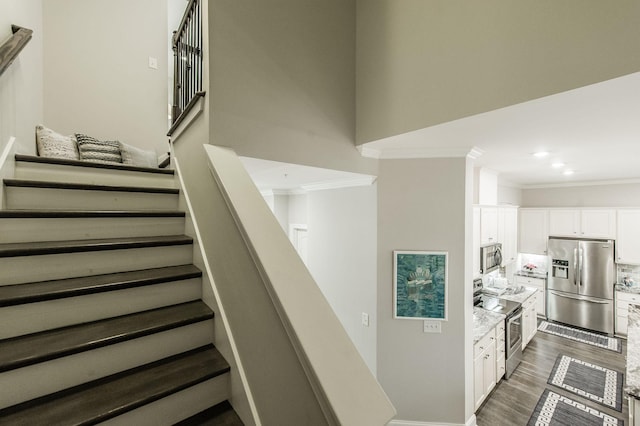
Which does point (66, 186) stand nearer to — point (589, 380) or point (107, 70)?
point (107, 70)

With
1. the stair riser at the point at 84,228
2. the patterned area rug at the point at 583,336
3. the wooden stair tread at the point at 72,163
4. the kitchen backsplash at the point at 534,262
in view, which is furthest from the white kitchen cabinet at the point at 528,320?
the wooden stair tread at the point at 72,163

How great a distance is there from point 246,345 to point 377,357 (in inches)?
74.0

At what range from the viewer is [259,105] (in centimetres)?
169

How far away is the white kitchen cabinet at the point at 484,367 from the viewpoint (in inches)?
112

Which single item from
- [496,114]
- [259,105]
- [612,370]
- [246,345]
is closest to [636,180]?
[612,370]

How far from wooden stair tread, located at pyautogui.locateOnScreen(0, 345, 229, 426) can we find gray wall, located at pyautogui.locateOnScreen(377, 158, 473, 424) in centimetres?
177

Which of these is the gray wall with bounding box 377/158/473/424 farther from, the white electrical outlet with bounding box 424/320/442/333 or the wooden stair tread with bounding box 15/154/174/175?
the wooden stair tread with bounding box 15/154/174/175

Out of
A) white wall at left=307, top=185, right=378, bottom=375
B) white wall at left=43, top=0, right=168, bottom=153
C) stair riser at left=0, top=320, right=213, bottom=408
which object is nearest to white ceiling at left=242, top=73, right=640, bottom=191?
white wall at left=307, top=185, right=378, bottom=375

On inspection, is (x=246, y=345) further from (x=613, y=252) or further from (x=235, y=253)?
(x=613, y=252)

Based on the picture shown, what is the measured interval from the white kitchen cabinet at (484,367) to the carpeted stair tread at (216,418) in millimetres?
2678

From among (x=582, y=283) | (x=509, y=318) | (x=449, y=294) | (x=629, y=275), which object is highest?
(x=449, y=294)

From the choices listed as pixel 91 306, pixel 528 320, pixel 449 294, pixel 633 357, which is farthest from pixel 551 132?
pixel 528 320

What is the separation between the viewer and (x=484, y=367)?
3.04 metres

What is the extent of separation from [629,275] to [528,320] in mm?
2315
